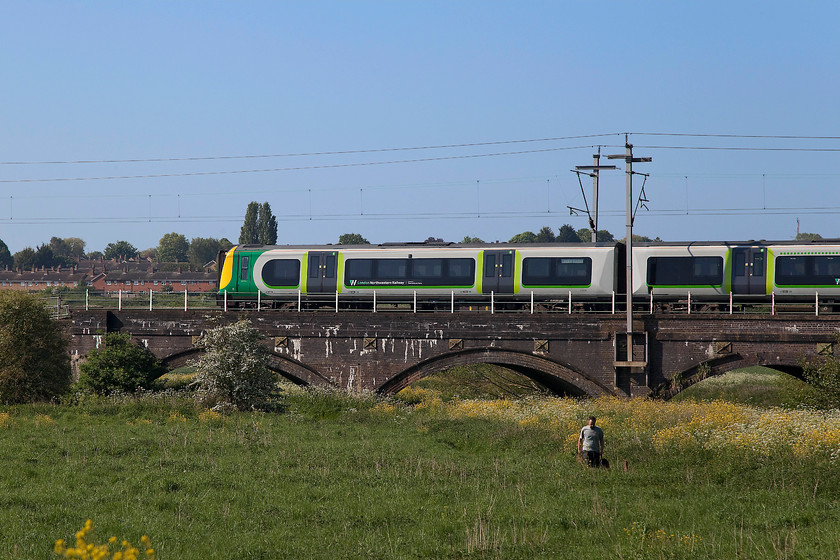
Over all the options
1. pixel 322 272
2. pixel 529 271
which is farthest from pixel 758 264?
pixel 322 272

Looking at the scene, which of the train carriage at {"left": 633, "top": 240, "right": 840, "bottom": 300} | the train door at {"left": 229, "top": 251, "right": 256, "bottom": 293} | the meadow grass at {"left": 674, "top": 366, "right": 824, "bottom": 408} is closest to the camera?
the meadow grass at {"left": 674, "top": 366, "right": 824, "bottom": 408}

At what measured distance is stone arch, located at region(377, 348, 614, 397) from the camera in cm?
3047

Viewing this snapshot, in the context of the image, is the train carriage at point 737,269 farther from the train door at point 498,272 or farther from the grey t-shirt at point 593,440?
the grey t-shirt at point 593,440

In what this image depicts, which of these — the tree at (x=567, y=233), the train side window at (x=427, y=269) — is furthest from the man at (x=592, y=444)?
the tree at (x=567, y=233)

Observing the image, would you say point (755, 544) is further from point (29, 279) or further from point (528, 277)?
point (29, 279)

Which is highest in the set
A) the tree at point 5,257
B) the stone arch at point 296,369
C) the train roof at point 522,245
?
the tree at point 5,257

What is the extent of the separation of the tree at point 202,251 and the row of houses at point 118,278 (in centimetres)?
1275

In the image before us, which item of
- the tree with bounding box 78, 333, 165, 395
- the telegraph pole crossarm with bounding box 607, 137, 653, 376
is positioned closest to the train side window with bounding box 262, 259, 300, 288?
the tree with bounding box 78, 333, 165, 395

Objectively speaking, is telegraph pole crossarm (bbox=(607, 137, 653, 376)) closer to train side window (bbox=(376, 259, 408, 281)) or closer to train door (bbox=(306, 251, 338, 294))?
train side window (bbox=(376, 259, 408, 281))

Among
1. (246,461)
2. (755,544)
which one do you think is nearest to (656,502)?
(755,544)

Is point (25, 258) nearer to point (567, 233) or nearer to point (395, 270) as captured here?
point (567, 233)

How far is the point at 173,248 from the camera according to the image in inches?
7077

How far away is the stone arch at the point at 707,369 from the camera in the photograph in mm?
29000

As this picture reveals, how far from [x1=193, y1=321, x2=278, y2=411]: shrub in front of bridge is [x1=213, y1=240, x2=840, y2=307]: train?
18.7ft
